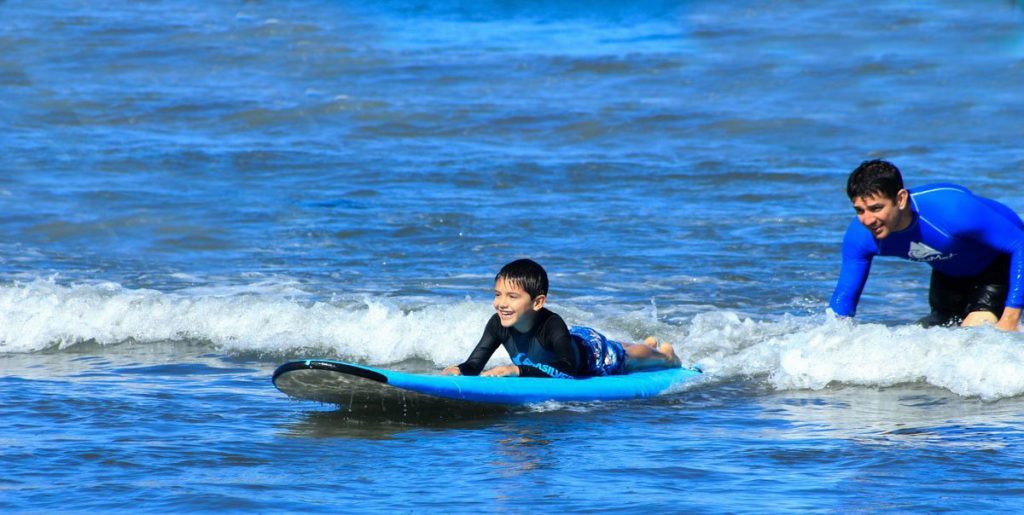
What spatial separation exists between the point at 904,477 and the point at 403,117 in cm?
1297

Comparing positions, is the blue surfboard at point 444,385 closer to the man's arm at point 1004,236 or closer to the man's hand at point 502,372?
the man's hand at point 502,372

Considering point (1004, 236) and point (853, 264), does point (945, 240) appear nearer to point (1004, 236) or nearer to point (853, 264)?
point (1004, 236)

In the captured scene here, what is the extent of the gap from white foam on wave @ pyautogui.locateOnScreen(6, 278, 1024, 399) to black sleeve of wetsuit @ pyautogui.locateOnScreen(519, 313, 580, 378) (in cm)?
111

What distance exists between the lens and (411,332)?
8.21 m

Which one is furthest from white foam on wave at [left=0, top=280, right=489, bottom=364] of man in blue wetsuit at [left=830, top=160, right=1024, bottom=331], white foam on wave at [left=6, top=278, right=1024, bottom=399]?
man in blue wetsuit at [left=830, top=160, right=1024, bottom=331]

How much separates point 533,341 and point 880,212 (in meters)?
1.65

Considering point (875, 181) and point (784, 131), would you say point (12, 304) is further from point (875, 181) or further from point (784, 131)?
point (784, 131)

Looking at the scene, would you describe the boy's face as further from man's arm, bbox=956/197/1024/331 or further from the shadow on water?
man's arm, bbox=956/197/1024/331

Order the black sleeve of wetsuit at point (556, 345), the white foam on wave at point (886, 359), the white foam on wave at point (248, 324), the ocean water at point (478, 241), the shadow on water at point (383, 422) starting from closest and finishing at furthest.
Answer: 1. the ocean water at point (478, 241)
2. the shadow on water at point (383, 422)
3. the black sleeve of wetsuit at point (556, 345)
4. the white foam on wave at point (886, 359)
5. the white foam on wave at point (248, 324)

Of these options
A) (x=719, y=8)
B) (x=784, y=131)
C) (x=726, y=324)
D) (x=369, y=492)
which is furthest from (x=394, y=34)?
(x=369, y=492)

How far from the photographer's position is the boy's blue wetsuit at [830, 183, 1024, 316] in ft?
20.9

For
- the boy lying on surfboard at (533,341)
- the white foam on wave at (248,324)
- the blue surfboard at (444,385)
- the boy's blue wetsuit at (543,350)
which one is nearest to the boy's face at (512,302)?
the boy lying on surfboard at (533,341)

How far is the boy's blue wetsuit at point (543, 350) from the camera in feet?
20.6

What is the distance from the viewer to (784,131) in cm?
1609
